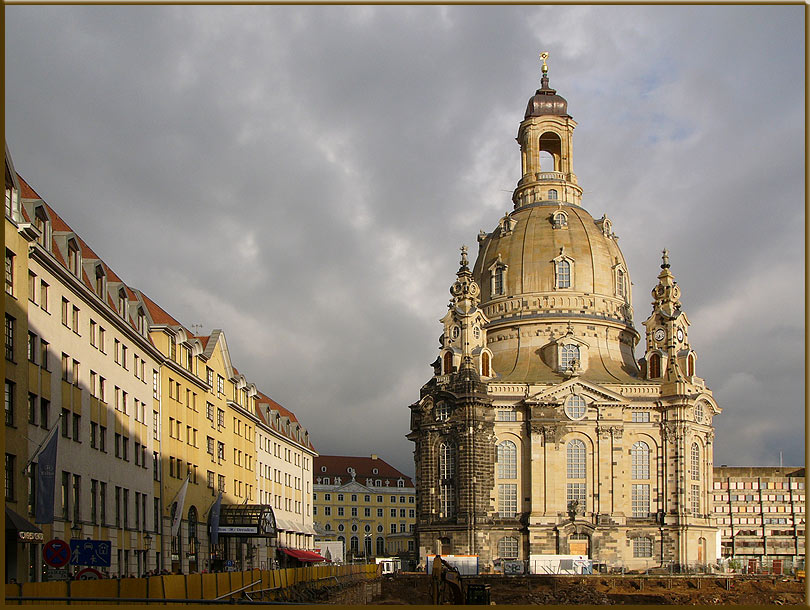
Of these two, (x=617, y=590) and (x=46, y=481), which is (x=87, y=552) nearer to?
(x=46, y=481)

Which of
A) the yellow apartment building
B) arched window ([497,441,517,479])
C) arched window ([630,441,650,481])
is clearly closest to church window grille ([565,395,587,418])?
arched window ([630,441,650,481])

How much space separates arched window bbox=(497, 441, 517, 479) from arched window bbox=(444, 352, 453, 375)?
29.1 ft

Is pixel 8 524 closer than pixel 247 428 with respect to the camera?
Yes

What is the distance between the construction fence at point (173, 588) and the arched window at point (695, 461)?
52.4 metres

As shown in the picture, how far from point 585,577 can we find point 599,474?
16231mm

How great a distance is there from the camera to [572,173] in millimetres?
123625

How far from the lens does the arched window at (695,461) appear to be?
342 ft

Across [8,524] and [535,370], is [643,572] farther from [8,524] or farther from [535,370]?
[8,524]

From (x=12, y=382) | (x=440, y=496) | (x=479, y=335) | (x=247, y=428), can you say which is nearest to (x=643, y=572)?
(x=440, y=496)

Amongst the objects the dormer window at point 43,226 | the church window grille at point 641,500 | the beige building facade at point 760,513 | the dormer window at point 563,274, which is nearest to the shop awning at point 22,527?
the dormer window at point 43,226

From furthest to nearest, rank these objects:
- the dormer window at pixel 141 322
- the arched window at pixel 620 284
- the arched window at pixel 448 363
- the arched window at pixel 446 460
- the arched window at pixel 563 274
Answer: the arched window at pixel 620 284
the arched window at pixel 563 274
the arched window at pixel 448 363
the arched window at pixel 446 460
the dormer window at pixel 141 322

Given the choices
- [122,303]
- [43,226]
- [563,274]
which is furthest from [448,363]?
[43,226]

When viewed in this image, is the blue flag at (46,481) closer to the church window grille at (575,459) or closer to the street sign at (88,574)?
the street sign at (88,574)

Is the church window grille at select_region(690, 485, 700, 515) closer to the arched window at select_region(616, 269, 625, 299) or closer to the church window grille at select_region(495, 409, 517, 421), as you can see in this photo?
the church window grille at select_region(495, 409, 517, 421)
